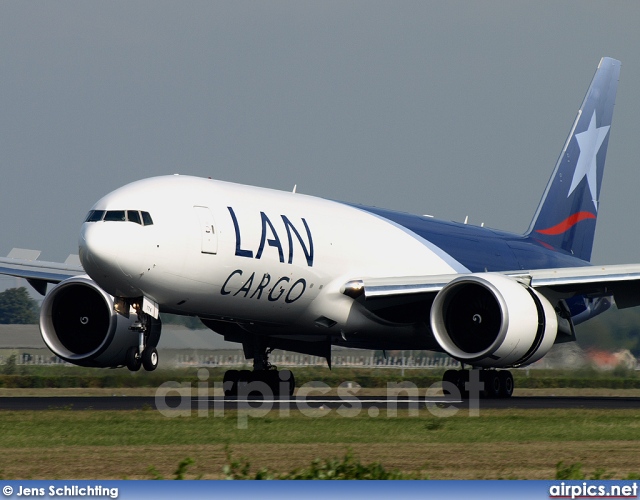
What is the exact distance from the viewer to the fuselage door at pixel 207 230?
2031cm

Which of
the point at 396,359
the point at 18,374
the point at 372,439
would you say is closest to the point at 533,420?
the point at 372,439

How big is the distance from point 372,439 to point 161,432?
273 cm

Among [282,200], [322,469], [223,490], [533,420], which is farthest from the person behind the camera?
[282,200]

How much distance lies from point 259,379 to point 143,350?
626 cm

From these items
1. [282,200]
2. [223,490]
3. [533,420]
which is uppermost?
[282,200]

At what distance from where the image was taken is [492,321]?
2250 centimetres

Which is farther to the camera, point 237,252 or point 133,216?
point 237,252

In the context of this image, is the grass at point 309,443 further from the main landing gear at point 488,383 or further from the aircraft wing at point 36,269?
the aircraft wing at point 36,269

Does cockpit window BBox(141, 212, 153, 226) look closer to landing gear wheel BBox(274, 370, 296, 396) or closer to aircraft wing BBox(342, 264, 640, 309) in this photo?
aircraft wing BBox(342, 264, 640, 309)

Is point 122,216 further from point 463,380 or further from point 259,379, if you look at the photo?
point 463,380

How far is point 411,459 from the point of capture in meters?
12.4

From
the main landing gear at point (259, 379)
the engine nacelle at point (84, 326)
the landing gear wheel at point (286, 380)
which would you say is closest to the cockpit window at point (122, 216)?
the engine nacelle at point (84, 326)

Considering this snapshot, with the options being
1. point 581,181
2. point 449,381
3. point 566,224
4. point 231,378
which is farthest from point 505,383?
point 581,181

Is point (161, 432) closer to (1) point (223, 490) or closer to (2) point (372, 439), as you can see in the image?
(2) point (372, 439)
